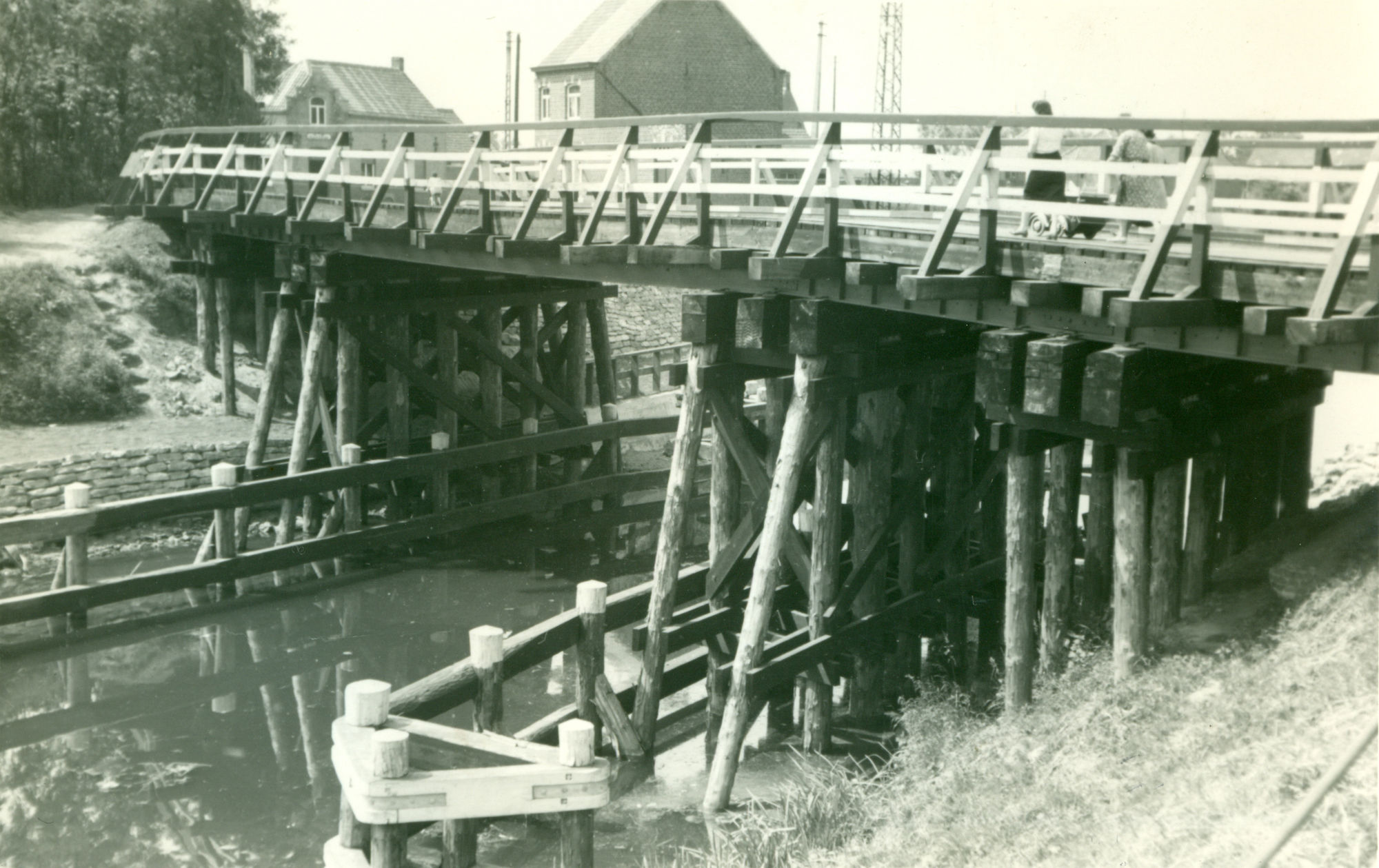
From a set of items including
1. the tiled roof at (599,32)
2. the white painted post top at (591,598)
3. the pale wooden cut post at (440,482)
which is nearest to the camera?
the white painted post top at (591,598)

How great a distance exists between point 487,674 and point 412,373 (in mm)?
7607

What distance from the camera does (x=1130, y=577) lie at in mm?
6492

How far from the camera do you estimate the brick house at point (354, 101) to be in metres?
35.2

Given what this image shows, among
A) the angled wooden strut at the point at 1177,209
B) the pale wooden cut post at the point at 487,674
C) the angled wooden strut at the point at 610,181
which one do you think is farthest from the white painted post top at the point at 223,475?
the angled wooden strut at the point at 1177,209

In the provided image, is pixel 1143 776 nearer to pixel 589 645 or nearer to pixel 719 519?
pixel 589 645

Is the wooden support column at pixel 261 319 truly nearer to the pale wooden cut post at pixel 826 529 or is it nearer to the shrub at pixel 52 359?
the shrub at pixel 52 359

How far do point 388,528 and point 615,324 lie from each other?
13.5 meters

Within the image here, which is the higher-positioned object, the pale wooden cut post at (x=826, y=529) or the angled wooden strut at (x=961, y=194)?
the angled wooden strut at (x=961, y=194)

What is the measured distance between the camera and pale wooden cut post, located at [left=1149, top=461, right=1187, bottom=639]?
22.8 feet

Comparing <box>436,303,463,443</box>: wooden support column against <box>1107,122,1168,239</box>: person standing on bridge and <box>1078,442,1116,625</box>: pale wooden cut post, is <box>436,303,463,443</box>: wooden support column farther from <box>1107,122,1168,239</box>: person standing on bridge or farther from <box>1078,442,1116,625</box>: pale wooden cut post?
<box>1107,122,1168,239</box>: person standing on bridge

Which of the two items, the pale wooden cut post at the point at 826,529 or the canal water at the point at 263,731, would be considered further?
the pale wooden cut post at the point at 826,529

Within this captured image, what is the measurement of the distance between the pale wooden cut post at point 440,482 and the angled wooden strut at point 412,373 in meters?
0.37

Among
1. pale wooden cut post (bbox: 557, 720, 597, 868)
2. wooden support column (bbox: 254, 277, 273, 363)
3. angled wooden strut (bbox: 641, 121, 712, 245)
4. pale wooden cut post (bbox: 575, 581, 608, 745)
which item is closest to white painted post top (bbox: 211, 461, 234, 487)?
wooden support column (bbox: 254, 277, 273, 363)

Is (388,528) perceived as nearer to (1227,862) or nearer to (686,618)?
(686,618)
